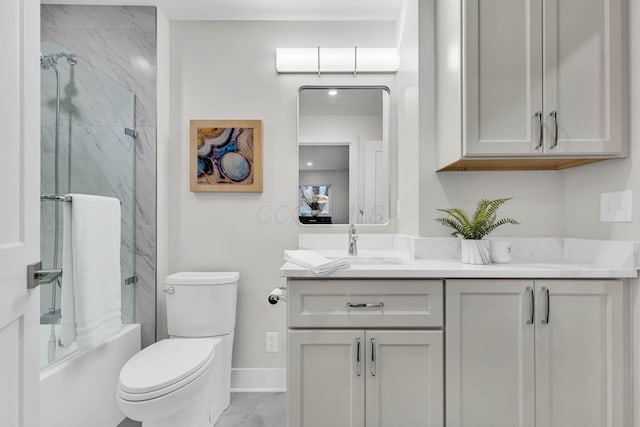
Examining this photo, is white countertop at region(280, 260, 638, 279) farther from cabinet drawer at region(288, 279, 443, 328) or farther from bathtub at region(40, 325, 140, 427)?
bathtub at region(40, 325, 140, 427)

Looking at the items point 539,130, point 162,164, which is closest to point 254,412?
point 162,164

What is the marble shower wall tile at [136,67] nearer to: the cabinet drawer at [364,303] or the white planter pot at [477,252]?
the cabinet drawer at [364,303]

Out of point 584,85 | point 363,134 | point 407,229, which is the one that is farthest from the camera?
point 363,134

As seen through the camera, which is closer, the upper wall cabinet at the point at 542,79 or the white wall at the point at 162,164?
the upper wall cabinet at the point at 542,79

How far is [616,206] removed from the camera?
144 centimetres

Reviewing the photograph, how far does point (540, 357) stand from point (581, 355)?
15cm

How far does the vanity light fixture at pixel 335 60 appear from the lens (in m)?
2.26

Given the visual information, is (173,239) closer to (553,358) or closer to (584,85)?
(553,358)

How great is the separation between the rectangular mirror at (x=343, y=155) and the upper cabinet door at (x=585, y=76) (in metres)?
0.99

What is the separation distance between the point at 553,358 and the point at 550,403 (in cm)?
17

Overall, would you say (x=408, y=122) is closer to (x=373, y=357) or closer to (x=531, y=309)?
(x=531, y=309)

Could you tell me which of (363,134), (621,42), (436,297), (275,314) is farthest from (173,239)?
(621,42)

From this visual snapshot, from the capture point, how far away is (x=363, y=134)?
2.27m

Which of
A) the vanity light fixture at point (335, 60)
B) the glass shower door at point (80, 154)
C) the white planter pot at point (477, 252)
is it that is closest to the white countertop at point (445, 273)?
the white planter pot at point (477, 252)
